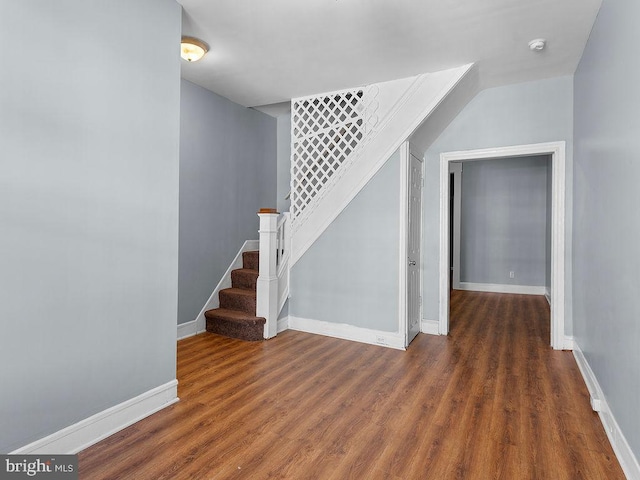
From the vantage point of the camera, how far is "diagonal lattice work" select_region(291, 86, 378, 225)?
12.3 ft

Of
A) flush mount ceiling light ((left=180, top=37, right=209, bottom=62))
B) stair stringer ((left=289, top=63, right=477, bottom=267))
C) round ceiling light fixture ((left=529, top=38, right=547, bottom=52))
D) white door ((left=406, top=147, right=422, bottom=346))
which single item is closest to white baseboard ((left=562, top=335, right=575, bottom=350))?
white door ((left=406, top=147, right=422, bottom=346))

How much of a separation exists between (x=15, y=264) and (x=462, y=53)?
3219mm

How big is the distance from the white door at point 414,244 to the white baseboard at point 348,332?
0.14 m

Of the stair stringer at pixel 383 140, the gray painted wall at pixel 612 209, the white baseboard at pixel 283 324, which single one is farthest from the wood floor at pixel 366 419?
the stair stringer at pixel 383 140

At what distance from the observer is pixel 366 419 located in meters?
2.18

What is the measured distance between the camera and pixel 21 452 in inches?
63.1

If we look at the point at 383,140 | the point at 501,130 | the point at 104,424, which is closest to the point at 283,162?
the point at 383,140

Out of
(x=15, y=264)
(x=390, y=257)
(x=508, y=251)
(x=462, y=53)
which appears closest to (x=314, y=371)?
(x=390, y=257)

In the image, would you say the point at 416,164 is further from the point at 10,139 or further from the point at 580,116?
the point at 10,139

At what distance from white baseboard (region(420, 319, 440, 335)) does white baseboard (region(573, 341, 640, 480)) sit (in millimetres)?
1341

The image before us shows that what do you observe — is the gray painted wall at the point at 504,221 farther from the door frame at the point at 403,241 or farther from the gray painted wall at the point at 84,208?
the gray painted wall at the point at 84,208

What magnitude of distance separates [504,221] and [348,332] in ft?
14.8

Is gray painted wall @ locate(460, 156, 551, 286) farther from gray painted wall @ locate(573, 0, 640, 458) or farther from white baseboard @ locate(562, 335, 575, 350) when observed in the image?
gray painted wall @ locate(573, 0, 640, 458)

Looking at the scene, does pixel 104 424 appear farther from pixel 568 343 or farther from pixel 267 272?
pixel 568 343
